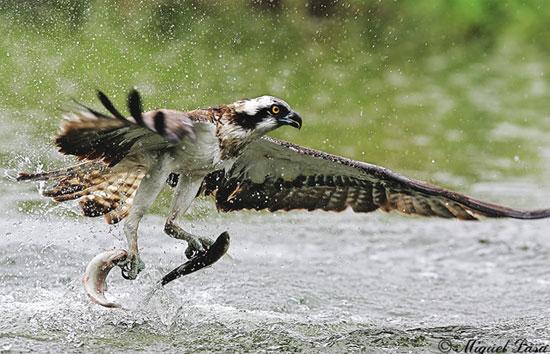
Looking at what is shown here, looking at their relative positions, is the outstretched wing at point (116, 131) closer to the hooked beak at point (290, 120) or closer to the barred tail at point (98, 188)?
the barred tail at point (98, 188)

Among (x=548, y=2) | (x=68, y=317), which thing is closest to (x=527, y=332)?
(x=68, y=317)

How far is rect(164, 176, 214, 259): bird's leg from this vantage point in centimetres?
757

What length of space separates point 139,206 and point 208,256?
0.54m

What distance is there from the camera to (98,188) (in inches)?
300

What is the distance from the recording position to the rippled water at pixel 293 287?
7258 millimetres

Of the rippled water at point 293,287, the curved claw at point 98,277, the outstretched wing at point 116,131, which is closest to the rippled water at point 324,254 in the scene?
the rippled water at point 293,287

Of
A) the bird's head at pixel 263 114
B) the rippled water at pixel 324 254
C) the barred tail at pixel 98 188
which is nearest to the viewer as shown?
the bird's head at pixel 263 114

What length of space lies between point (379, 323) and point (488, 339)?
0.77 m

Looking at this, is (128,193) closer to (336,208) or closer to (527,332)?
(336,208)

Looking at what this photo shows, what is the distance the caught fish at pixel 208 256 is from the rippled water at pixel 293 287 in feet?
1.12

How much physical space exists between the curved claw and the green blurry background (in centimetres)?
350

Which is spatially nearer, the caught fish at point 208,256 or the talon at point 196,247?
the caught fish at point 208,256

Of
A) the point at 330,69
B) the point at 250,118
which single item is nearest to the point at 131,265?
the point at 250,118

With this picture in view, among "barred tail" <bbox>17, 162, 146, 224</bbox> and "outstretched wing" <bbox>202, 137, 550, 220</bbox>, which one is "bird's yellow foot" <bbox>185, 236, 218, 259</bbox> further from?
"outstretched wing" <bbox>202, 137, 550, 220</bbox>
